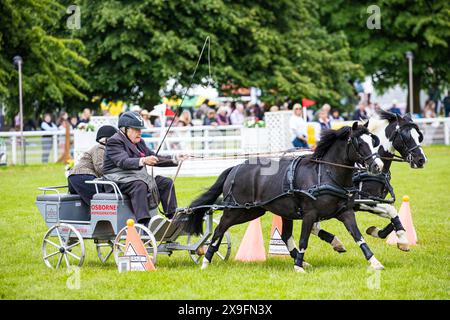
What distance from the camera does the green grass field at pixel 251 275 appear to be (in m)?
8.85

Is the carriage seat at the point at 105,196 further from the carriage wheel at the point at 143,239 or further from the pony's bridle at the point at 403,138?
the pony's bridle at the point at 403,138

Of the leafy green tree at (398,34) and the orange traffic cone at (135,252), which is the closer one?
the orange traffic cone at (135,252)

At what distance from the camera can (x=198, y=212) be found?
1114 cm

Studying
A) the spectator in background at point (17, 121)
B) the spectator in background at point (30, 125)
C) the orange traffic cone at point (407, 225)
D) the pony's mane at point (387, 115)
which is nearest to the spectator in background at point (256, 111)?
the spectator in background at point (17, 121)

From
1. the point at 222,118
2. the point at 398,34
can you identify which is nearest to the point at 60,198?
the point at 222,118

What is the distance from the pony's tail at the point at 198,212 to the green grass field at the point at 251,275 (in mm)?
486

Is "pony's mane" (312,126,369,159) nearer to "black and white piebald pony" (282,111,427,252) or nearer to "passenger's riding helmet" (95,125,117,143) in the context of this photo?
"black and white piebald pony" (282,111,427,252)

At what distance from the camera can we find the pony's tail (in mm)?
11086

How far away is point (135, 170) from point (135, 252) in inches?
48.5

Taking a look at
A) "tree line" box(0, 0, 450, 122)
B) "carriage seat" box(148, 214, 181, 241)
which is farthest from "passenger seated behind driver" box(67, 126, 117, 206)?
"tree line" box(0, 0, 450, 122)

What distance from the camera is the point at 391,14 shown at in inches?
1465

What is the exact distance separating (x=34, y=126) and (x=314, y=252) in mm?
23796

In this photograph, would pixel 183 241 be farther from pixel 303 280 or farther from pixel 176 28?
pixel 176 28

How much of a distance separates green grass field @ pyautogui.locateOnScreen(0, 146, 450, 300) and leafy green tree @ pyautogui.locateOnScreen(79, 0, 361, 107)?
15.8m
